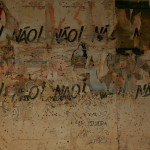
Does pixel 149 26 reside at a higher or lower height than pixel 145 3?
lower

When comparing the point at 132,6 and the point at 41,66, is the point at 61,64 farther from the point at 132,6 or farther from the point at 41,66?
the point at 132,6

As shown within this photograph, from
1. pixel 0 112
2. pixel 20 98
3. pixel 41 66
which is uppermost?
pixel 41 66

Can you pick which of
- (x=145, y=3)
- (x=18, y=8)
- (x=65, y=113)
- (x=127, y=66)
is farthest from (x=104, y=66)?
(x=18, y=8)

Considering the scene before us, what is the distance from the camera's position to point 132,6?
2.88m

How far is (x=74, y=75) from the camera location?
2.85 metres

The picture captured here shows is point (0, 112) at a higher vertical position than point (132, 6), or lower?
lower

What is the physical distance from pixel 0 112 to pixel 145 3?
262cm

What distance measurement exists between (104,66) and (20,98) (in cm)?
129

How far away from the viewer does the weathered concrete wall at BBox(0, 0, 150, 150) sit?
110 inches

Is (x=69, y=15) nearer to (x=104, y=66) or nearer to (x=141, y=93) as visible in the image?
(x=104, y=66)

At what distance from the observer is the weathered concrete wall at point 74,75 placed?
2807mm

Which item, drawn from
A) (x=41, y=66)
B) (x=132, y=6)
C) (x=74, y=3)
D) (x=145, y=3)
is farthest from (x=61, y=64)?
(x=145, y=3)

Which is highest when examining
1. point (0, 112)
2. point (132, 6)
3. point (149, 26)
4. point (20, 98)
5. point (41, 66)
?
point (132, 6)

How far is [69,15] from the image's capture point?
112 inches
